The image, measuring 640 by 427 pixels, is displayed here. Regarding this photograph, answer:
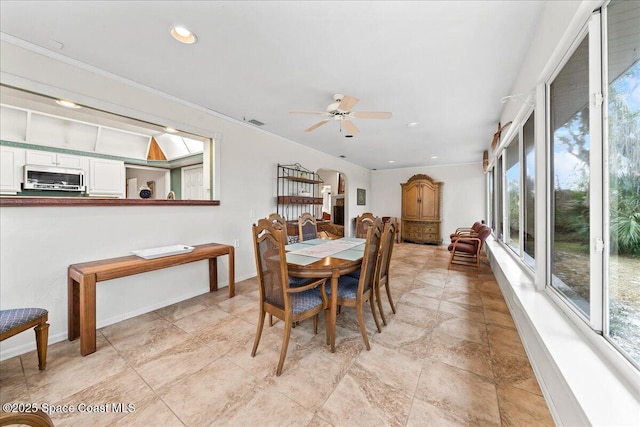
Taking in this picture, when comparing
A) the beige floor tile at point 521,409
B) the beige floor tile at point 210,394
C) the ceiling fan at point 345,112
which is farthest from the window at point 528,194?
the beige floor tile at point 210,394

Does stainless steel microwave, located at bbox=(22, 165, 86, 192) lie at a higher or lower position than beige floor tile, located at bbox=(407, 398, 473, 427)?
higher

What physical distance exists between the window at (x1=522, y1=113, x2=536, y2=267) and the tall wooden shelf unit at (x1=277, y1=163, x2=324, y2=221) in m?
3.38

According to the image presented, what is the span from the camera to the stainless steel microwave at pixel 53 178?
10.2 ft

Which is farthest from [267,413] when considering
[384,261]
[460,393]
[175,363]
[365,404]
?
[384,261]

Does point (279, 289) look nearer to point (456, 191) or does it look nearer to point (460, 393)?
point (460, 393)

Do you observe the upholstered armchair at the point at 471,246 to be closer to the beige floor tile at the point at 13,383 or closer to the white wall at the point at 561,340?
the white wall at the point at 561,340

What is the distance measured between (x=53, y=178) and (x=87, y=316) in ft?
8.94

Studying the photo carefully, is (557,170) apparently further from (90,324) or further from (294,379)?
(90,324)

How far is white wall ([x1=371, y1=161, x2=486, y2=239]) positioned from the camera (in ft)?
22.3

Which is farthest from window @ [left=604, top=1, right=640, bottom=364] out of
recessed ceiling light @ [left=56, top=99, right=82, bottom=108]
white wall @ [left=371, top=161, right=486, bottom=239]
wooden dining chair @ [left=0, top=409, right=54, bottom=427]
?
white wall @ [left=371, top=161, right=486, bottom=239]

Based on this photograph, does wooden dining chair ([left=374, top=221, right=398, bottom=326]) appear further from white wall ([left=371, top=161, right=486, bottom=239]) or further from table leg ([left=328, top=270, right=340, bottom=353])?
white wall ([left=371, top=161, right=486, bottom=239])

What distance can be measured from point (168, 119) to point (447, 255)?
599cm

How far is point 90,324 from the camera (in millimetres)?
1900

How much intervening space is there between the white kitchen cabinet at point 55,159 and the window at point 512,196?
6.34 meters
